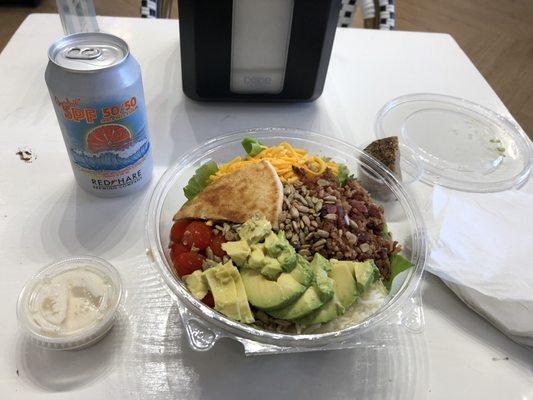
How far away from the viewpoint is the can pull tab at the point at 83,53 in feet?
2.28

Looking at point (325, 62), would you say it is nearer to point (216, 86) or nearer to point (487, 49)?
point (216, 86)

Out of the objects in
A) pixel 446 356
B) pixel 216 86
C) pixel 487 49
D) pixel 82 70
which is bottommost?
pixel 487 49

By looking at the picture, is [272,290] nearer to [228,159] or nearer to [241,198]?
[241,198]

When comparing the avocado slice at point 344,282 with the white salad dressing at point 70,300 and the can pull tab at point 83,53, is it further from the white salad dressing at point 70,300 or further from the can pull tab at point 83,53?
the can pull tab at point 83,53

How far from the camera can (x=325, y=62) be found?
1.03 meters

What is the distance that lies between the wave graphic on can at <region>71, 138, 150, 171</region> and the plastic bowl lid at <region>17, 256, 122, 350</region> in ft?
0.58

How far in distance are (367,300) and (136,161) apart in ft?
1.57

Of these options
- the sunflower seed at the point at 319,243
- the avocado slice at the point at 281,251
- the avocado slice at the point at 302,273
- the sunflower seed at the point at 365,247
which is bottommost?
the sunflower seed at the point at 365,247

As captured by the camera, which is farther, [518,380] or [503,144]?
[503,144]

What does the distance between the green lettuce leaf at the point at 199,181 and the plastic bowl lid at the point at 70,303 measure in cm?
20

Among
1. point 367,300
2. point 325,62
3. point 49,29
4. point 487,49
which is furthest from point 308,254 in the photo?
point 487,49

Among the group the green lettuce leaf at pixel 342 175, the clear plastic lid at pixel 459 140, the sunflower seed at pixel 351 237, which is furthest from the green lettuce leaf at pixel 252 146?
the clear plastic lid at pixel 459 140

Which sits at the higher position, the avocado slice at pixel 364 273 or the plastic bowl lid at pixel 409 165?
the avocado slice at pixel 364 273

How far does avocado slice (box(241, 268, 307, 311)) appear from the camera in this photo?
60 cm
